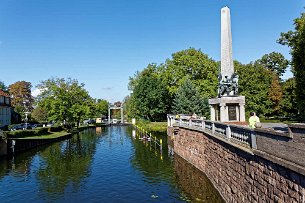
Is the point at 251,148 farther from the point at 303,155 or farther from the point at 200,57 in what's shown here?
the point at 200,57

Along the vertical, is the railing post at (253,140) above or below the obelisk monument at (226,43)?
below

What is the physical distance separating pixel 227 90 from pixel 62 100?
167 ft

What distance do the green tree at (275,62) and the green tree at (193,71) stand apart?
53.4 ft

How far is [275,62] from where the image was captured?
2913 inches

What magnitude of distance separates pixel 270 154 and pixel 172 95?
59.0 meters

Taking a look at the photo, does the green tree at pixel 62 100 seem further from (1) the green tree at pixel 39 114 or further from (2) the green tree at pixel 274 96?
(2) the green tree at pixel 274 96

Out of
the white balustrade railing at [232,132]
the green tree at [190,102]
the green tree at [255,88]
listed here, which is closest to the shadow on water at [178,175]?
the white balustrade railing at [232,132]

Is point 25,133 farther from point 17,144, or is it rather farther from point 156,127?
point 156,127

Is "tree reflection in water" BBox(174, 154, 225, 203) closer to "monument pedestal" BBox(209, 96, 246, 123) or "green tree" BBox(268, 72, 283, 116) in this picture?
"monument pedestal" BBox(209, 96, 246, 123)

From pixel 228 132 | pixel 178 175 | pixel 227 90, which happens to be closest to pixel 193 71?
pixel 227 90

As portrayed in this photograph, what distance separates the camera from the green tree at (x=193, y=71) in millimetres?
63031

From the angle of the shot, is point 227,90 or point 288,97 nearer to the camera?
point 227,90

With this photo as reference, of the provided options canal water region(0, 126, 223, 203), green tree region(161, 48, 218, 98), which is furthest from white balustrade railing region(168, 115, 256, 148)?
green tree region(161, 48, 218, 98)

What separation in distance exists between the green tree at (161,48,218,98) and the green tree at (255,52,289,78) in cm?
1627
